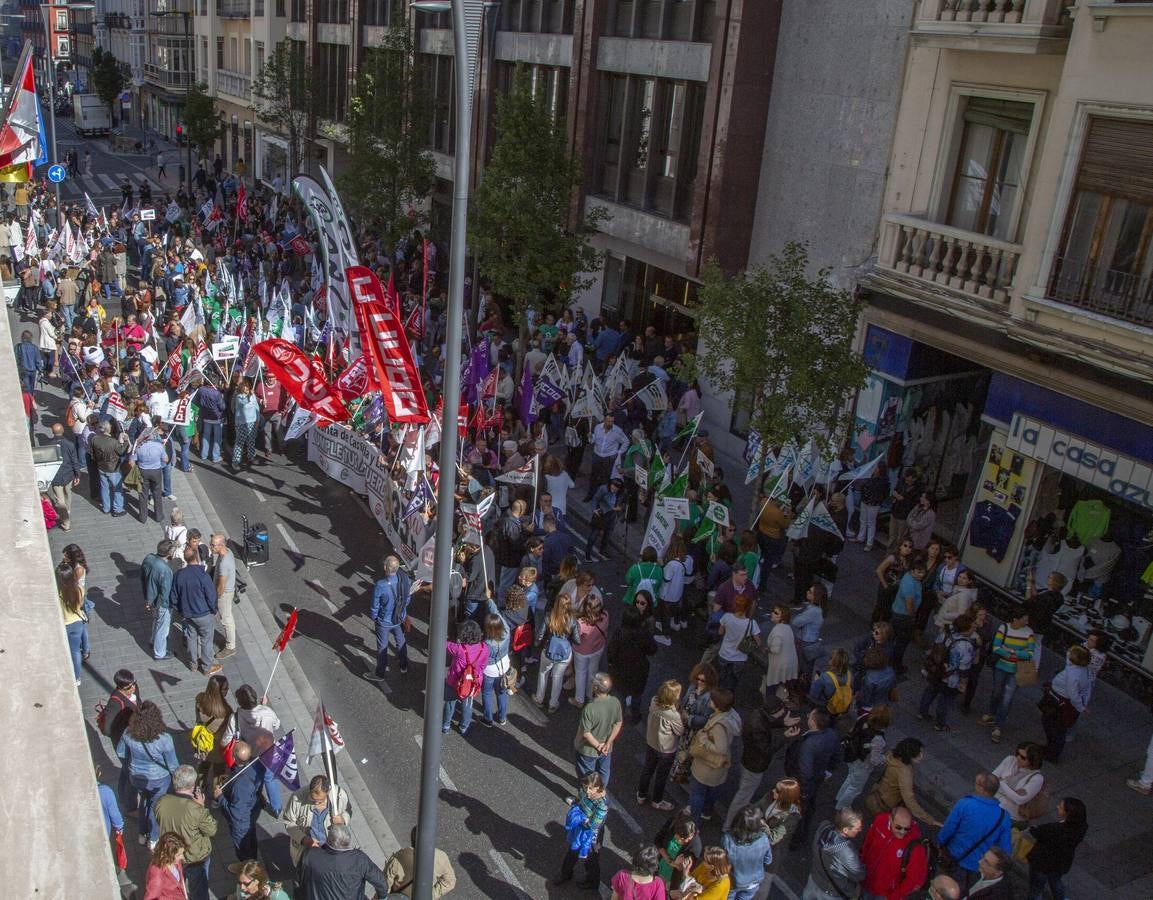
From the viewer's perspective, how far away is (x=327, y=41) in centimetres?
4025

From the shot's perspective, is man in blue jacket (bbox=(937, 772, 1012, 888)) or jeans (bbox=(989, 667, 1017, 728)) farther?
jeans (bbox=(989, 667, 1017, 728))

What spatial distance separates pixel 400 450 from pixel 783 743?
680 centimetres

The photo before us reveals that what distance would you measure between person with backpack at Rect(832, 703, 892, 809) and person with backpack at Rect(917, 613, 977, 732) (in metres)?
2.11

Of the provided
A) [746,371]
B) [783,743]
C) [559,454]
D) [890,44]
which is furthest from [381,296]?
[890,44]

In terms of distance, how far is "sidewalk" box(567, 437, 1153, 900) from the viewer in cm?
1005

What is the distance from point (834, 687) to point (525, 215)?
1362 cm

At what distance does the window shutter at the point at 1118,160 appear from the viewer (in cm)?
1280

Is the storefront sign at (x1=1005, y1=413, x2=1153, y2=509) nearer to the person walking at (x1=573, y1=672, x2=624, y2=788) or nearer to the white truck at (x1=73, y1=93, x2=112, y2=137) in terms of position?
the person walking at (x1=573, y1=672, x2=624, y2=788)

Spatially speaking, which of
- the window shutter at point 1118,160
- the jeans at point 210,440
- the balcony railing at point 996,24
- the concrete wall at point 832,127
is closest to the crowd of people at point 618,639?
the jeans at point 210,440

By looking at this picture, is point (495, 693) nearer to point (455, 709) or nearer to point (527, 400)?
point (455, 709)

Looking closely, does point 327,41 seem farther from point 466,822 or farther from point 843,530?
point 466,822

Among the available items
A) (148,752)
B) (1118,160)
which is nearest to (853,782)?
(148,752)

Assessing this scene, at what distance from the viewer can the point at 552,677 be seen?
1159 cm

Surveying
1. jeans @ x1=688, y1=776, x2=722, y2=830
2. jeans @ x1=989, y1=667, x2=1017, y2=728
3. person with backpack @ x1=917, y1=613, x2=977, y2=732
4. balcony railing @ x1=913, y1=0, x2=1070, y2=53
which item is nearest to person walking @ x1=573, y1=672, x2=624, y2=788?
jeans @ x1=688, y1=776, x2=722, y2=830
